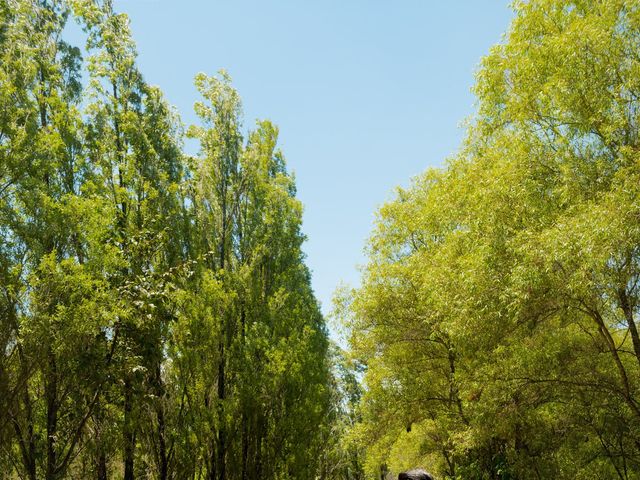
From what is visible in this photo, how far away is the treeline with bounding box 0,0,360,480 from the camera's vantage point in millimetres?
7066

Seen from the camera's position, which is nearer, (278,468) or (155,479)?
(155,479)

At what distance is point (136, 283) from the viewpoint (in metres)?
7.19

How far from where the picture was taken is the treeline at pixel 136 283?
7066mm

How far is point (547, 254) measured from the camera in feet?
24.9

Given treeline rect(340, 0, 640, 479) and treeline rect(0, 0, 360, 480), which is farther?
treeline rect(340, 0, 640, 479)

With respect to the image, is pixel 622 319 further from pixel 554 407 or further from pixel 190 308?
pixel 190 308

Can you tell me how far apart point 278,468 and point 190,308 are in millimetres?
4024

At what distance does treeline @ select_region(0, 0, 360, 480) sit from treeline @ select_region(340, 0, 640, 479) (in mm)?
3851

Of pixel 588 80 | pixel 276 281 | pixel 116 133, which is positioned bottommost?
pixel 276 281

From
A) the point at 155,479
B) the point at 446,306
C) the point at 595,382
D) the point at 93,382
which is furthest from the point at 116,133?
the point at 595,382

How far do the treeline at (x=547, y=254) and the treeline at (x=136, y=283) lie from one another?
3851 mm

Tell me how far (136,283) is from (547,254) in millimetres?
5872

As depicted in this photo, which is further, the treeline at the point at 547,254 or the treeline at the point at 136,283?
the treeline at the point at 547,254

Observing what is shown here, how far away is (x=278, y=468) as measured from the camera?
11.1 meters
